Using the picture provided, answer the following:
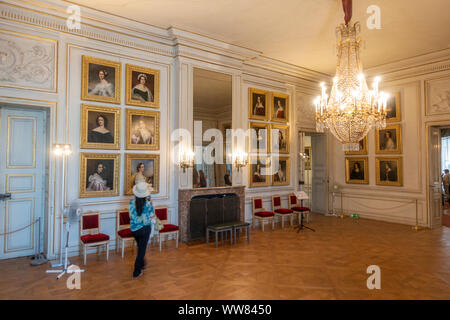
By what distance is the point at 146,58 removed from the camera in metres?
6.51

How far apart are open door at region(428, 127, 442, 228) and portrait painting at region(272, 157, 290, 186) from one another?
388 centimetres

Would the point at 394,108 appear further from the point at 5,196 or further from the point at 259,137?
the point at 5,196

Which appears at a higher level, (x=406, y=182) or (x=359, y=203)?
(x=406, y=182)

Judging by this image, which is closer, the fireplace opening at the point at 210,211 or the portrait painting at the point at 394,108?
the fireplace opening at the point at 210,211

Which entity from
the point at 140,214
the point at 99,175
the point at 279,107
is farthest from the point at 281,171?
the point at 140,214

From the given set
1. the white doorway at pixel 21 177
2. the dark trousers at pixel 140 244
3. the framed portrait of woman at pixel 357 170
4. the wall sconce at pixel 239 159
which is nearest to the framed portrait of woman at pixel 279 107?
the wall sconce at pixel 239 159

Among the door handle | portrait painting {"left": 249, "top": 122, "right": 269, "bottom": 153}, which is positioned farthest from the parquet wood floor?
portrait painting {"left": 249, "top": 122, "right": 269, "bottom": 153}

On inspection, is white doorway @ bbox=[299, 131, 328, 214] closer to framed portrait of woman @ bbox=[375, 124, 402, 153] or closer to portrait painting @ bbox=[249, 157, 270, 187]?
framed portrait of woman @ bbox=[375, 124, 402, 153]

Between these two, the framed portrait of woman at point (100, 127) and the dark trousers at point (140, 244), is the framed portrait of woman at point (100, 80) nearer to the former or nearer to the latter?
the framed portrait of woman at point (100, 127)

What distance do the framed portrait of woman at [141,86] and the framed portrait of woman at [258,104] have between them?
276 centimetres

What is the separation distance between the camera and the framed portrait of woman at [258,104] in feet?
27.1
